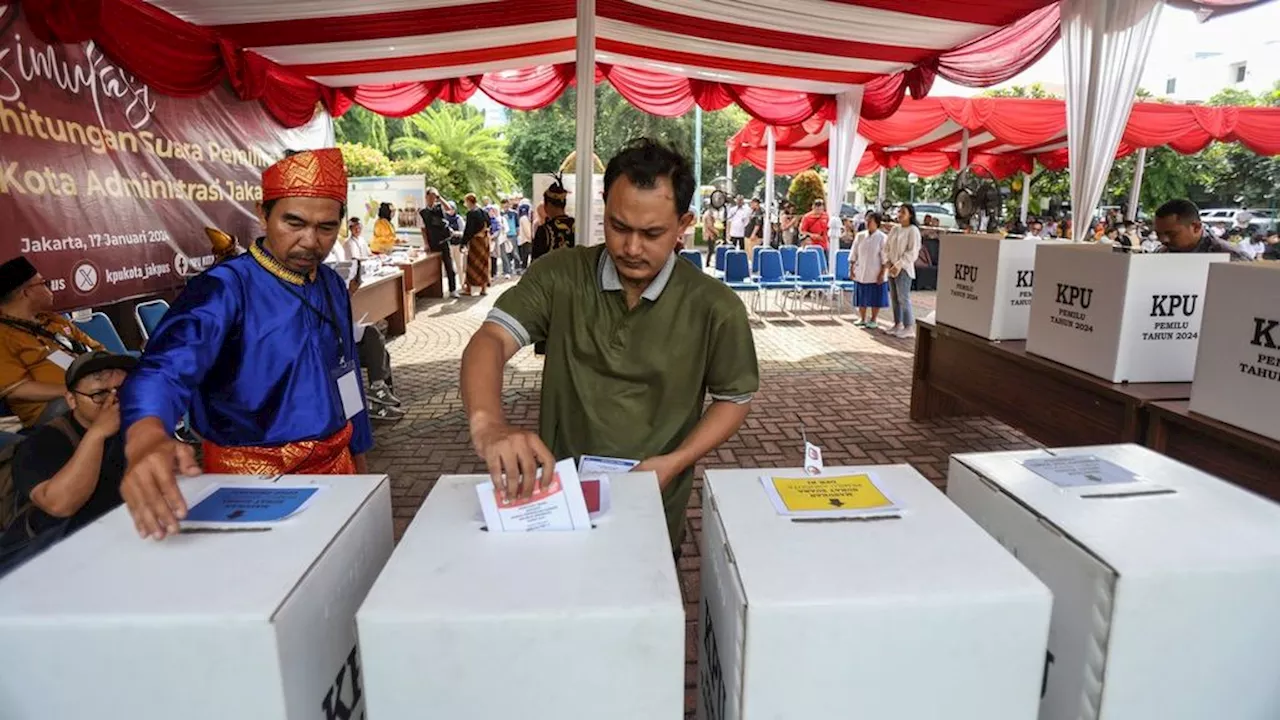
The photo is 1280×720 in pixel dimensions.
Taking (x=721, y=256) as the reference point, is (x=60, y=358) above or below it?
below

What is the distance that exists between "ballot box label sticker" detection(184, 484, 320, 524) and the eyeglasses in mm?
1511

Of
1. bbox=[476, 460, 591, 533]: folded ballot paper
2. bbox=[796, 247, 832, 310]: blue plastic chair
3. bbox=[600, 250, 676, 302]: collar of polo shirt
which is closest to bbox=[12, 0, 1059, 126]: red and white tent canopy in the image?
bbox=[796, 247, 832, 310]: blue plastic chair

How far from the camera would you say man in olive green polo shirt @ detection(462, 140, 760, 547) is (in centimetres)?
139

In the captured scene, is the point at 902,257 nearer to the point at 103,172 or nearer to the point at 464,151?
the point at 103,172

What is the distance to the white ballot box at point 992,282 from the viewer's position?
3.79m

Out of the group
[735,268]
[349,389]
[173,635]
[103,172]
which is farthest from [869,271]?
[173,635]

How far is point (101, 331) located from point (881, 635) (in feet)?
15.6

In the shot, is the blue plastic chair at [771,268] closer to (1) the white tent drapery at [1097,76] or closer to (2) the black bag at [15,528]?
(1) the white tent drapery at [1097,76]

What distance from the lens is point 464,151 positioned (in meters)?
23.1

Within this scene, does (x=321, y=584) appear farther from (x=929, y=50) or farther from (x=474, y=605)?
(x=929, y=50)

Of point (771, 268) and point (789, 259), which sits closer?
point (771, 268)

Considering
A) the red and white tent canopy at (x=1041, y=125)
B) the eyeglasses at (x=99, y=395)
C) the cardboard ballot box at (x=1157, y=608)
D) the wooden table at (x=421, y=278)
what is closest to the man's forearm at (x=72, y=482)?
the eyeglasses at (x=99, y=395)

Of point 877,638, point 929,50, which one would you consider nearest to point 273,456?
point 877,638

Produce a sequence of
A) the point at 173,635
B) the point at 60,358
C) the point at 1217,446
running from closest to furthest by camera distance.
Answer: the point at 173,635
the point at 1217,446
the point at 60,358
